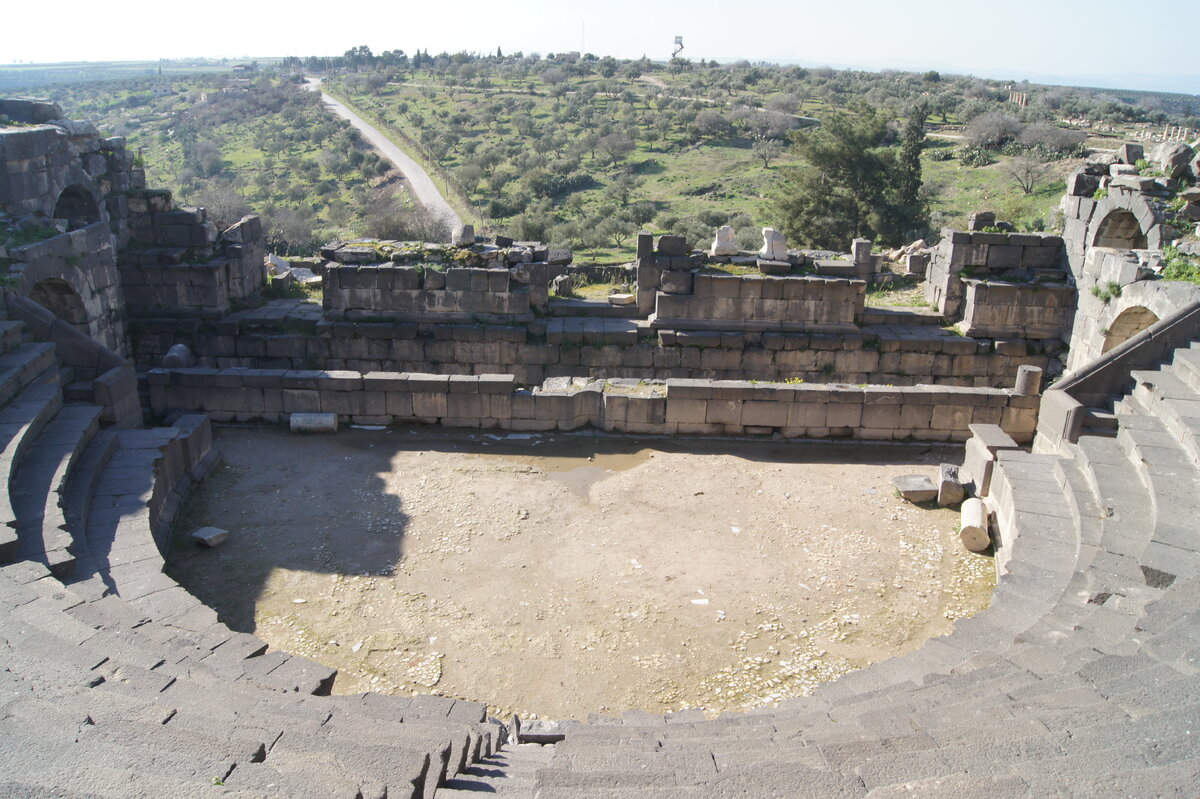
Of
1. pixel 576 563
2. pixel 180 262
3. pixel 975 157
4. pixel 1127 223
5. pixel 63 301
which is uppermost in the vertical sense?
pixel 975 157

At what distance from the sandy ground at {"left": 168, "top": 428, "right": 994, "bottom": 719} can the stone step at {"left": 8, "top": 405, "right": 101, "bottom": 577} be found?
1.44m

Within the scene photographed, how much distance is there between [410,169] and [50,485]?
1797 inches

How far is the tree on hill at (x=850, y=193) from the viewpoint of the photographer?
3108 centimetres

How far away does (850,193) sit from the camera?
3212 centimetres

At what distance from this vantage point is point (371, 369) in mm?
15523

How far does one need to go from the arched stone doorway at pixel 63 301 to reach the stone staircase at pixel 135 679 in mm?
2876

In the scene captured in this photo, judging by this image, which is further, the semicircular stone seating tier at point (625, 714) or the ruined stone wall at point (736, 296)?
the ruined stone wall at point (736, 296)

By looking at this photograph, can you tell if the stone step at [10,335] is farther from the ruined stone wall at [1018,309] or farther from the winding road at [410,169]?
the winding road at [410,169]

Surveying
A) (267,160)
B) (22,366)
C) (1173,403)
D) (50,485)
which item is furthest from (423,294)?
(267,160)

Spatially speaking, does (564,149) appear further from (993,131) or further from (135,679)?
(135,679)

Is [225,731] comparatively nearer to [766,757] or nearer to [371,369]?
[766,757]

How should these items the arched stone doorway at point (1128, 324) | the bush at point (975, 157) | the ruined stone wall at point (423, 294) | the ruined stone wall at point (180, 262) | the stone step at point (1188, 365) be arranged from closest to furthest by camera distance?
the stone step at point (1188, 365)
the arched stone doorway at point (1128, 324)
the ruined stone wall at point (423, 294)
the ruined stone wall at point (180, 262)
the bush at point (975, 157)

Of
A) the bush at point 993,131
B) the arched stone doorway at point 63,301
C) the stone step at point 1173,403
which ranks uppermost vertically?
the bush at point 993,131

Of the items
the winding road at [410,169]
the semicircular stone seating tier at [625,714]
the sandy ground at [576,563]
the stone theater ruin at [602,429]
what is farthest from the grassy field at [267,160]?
the semicircular stone seating tier at [625,714]
